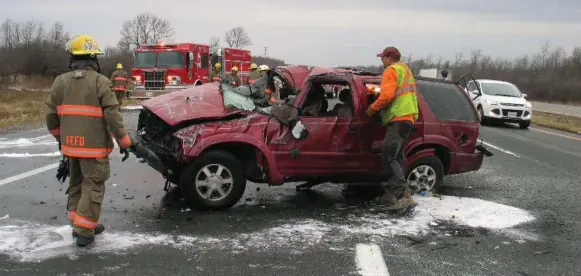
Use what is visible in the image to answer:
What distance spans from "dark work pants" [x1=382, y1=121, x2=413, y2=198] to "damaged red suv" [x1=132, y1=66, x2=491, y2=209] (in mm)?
254

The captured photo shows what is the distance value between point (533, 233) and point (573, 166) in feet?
17.8

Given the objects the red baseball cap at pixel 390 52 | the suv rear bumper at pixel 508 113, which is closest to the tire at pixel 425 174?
the red baseball cap at pixel 390 52

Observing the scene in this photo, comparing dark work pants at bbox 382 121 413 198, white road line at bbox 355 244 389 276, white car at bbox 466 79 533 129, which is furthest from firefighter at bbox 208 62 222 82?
white road line at bbox 355 244 389 276

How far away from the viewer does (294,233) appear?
499 centimetres

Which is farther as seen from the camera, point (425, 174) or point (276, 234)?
point (425, 174)

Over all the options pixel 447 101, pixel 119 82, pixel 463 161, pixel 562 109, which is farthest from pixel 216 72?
pixel 562 109

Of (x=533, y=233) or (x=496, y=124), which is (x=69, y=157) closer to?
(x=533, y=233)

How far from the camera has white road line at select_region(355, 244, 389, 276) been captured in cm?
405

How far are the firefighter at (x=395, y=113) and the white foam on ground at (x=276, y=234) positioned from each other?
0.34 meters

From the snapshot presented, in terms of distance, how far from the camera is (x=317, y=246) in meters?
4.63

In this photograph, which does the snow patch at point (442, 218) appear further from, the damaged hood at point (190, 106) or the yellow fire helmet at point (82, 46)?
the yellow fire helmet at point (82, 46)

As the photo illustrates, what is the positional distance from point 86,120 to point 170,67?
65.8 feet

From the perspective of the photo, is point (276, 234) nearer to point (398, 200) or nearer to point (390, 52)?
point (398, 200)

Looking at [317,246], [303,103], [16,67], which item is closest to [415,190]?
[303,103]
